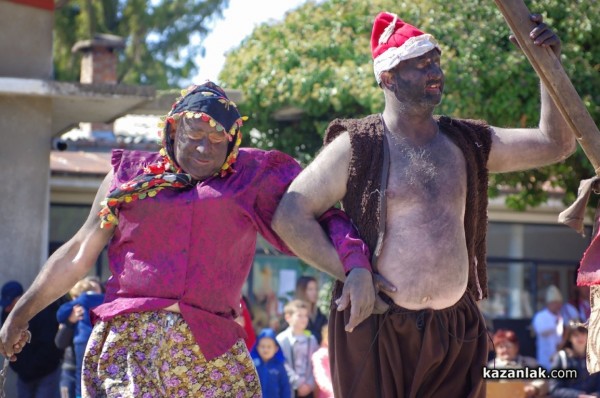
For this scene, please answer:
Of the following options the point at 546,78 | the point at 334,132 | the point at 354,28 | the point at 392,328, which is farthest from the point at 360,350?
the point at 354,28

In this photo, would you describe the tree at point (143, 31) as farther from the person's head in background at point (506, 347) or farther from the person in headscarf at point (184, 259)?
the person in headscarf at point (184, 259)

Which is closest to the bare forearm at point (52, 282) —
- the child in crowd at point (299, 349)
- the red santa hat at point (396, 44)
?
the red santa hat at point (396, 44)

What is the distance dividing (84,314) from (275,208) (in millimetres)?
4488

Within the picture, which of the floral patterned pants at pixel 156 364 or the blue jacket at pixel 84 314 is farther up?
the floral patterned pants at pixel 156 364

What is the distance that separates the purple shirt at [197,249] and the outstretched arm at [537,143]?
96 cm

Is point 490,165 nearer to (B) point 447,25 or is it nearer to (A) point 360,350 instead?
(A) point 360,350

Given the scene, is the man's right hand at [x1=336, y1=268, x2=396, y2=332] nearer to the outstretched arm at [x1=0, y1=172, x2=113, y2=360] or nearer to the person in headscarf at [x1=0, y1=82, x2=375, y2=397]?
the person in headscarf at [x1=0, y1=82, x2=375, y2=397]

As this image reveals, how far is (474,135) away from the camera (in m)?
5.23

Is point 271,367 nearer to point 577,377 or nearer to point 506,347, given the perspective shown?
point 577,377

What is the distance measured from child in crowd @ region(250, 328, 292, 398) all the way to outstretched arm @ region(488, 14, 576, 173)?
4532 mm

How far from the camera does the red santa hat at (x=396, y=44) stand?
5.05m

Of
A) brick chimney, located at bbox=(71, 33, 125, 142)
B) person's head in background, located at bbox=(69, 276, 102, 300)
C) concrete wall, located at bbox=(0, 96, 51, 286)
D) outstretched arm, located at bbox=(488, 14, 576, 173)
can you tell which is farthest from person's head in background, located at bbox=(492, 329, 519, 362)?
brick chimney, located at bbox=(71, 33, 125, 142)

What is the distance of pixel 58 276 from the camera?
224 inches

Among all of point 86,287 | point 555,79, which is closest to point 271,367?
point 86,287
